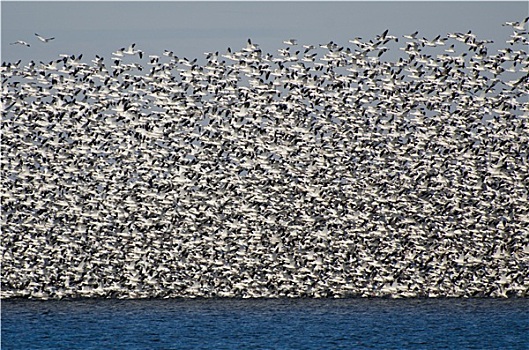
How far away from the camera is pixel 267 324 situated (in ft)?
229

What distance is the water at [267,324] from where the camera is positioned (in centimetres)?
6366

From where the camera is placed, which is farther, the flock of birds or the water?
the flock of birds

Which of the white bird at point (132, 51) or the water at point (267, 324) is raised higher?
the white bird at point (132, 51)

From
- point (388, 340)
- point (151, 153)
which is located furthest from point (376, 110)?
point (388, 340)

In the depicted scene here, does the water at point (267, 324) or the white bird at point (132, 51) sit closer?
the water at point (267, 324)

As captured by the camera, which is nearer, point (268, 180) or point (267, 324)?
point (267, 324)

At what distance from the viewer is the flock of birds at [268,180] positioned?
8519cm

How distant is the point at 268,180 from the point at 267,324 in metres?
22.7

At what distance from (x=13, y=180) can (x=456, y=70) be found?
32.0m

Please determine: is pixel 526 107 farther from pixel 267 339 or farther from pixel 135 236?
pixel 267 339

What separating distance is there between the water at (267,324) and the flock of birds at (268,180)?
4.03 m

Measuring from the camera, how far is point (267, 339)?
213 ft

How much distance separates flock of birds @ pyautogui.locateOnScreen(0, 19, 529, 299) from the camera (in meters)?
85.2

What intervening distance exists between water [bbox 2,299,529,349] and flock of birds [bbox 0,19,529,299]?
4028 mm
